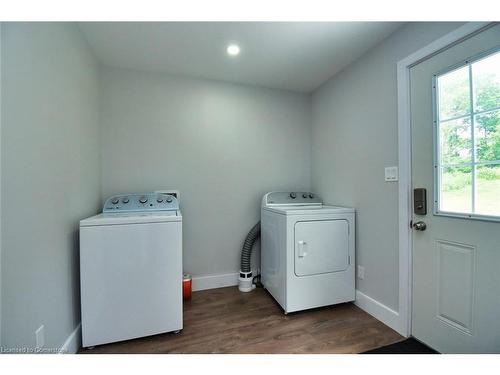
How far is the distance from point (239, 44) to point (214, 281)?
236 centimetres

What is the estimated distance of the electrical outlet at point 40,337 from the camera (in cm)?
105

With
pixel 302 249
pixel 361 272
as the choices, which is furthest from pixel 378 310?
pixel 302 249

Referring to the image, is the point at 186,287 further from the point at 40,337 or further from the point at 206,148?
the point at 206,148

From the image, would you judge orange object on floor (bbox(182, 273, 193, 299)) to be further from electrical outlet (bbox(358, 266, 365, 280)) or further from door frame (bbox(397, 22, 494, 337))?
door frame (bbox(397, 22, 494, 337))

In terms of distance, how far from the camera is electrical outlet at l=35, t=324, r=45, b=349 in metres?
1.05

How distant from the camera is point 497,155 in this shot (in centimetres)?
112

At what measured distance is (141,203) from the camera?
1.95 m

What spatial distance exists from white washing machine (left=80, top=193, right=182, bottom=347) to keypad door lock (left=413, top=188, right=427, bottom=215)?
1.69 meters

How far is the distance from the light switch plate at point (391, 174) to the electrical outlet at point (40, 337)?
2.38 m

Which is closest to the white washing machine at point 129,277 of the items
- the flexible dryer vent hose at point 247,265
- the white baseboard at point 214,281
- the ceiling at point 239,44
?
the white baseboard at point 214,281

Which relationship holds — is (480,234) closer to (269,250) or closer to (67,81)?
(269,250)

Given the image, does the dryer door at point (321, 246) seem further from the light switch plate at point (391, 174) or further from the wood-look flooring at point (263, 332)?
the light switch plate at point (391, 174)
